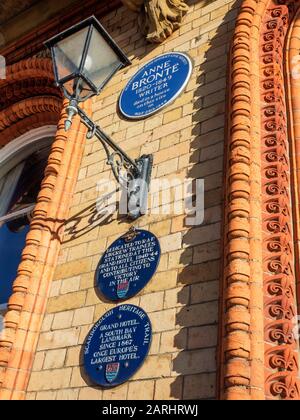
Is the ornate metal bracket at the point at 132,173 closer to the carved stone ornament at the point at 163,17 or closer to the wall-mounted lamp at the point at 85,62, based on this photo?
the wall-mounted lamp at the point at 85,62

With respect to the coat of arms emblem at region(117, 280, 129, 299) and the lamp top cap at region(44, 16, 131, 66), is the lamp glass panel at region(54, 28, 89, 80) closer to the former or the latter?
the lamp top cap at region(44, 16, 131, 66)

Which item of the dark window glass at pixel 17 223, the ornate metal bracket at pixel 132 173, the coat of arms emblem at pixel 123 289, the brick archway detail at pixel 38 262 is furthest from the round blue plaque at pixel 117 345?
the dark window glass at pixel 17 223

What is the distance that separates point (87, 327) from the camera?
354 cm

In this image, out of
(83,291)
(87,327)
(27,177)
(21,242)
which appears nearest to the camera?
(87,327)

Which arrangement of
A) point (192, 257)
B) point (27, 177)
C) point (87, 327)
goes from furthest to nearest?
point (27, 177), point (87, 327), point (192, 257)

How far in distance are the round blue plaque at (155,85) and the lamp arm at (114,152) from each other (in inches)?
28.4

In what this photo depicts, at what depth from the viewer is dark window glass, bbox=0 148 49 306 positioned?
5636mm

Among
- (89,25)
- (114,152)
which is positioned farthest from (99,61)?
(114,152)

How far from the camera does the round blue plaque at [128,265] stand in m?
3.48

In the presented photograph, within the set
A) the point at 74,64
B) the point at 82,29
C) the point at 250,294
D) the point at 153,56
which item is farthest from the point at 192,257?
the point at 153,56

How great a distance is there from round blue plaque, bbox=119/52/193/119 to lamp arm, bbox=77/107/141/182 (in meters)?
0.72

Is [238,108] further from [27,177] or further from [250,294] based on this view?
[27,177]

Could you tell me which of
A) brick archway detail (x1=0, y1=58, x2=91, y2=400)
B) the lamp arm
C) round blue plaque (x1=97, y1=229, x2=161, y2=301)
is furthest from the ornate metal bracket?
brick archway detail (x1=0, y1=58, x2=91, y2=400)
